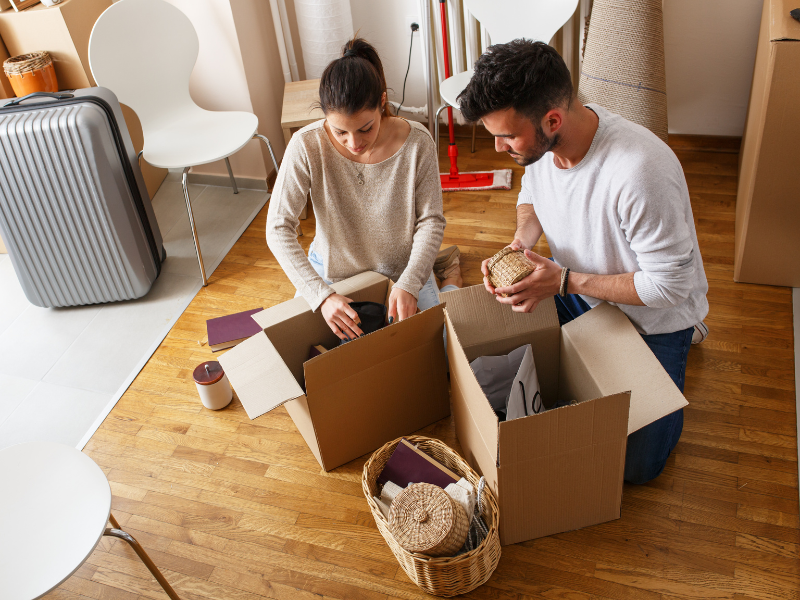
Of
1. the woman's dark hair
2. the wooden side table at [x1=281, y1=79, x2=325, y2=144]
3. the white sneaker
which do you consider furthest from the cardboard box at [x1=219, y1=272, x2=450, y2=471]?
the wooden side table at [x1=281, y1=79, x2=325, y2=144]

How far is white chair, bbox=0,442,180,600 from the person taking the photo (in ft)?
3.98

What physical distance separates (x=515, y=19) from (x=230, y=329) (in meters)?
1.72

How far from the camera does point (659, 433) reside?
1579 millimetres

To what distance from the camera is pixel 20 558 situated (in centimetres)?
124

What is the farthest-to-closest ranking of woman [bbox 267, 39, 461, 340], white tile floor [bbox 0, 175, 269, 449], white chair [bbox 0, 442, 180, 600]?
white tile floor [bbox 0, 175, 269, 449] < woman [bbox 267, 39, 461, 340] < white chair [bbox 0, 442, 180, 600]

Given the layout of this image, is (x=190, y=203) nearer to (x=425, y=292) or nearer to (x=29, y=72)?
(x=29, y=72)

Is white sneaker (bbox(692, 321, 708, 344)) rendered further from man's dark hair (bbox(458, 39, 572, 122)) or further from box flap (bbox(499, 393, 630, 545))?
man's dark hair (bbox(458, 39, 572, 122))

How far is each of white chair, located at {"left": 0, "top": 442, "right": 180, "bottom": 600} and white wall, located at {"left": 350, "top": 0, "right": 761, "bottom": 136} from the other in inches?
83.6

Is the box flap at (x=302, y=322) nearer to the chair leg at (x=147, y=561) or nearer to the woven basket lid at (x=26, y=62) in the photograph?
the chair leg at (x=147, y=561)

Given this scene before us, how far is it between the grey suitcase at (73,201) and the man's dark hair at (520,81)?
4.65 ft

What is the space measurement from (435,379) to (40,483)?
96 centimetres

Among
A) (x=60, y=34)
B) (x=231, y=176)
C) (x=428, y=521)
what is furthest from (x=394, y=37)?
(x=428, y=521)

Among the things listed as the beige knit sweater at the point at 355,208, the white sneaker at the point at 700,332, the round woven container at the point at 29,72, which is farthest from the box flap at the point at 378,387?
the round woven container at the point at 29,72

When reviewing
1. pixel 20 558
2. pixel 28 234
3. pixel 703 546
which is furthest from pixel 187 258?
pixel 703 546
